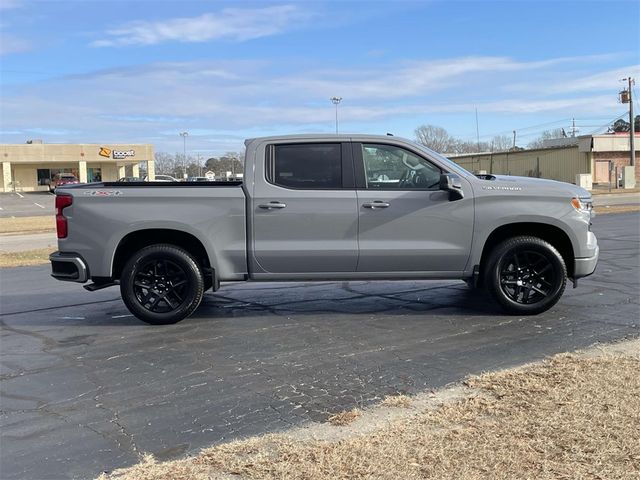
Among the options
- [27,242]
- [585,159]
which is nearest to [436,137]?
[585,159]

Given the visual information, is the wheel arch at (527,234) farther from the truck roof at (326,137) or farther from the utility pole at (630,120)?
the utility pole at (630,120)

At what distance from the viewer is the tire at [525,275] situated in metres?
6.68

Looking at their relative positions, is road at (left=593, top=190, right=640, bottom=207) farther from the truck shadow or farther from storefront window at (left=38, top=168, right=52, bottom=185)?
storefront window at (left=38, top=168, right=52, bottom=185)

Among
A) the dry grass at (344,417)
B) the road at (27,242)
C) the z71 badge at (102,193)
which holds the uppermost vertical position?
the z71 badge at (102,193)

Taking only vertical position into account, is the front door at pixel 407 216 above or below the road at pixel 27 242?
above

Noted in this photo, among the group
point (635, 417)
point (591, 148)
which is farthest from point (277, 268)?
point (591, 148)

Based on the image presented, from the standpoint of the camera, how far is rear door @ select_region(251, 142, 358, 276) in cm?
657

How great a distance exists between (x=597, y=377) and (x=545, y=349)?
1.02 metres

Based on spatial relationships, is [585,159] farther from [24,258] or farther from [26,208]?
[24,258]

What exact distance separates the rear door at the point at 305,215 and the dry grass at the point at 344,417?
8.79 ft

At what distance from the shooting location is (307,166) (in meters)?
6.75

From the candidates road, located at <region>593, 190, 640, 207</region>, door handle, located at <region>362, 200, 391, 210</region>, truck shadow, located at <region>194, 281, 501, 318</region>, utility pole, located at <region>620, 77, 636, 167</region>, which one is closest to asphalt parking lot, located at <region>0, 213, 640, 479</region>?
truck shadow, located at <region>194, 281, 501, 318</region>

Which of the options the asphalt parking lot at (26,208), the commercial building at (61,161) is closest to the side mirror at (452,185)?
the asphalt parking lot at (26,208)

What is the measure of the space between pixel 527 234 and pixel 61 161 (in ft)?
239
